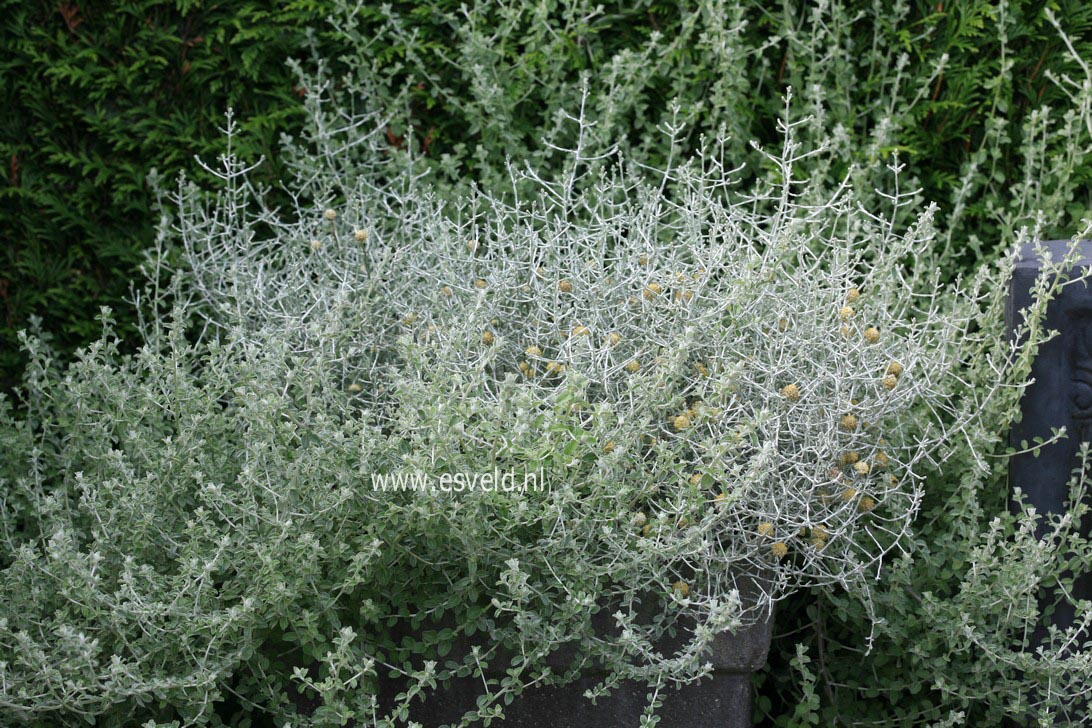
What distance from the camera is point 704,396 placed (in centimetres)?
230

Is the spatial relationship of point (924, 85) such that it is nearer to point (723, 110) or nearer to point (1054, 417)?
point (723, 110)

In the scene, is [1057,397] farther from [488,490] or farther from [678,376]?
[488,490]

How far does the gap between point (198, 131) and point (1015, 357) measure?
2.38 metres

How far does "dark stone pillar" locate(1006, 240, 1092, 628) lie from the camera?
2.38 m

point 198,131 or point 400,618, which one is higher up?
point 198,131

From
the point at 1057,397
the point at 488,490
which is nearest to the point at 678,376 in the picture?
the point at 488,490

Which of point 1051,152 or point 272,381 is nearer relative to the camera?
point 272,381

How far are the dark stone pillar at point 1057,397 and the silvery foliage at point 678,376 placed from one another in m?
0.12

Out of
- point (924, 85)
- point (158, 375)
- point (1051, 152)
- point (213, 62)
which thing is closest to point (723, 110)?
point (924, 85)

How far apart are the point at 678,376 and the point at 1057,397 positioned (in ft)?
2.73

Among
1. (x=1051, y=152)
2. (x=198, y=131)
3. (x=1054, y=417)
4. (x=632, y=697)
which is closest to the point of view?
(x=632, y=697)

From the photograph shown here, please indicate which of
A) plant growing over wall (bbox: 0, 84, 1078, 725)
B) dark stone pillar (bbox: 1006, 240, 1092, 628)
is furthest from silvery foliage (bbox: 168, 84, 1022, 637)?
dark stone pillar (bbox: 1006, 240, 1092, 628)

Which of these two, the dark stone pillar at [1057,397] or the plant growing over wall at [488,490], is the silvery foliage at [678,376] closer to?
the plant growing over wall at [488,490]

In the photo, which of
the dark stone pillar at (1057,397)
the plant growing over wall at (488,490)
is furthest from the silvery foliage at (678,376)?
the dark stone pillar at (1057,397)
